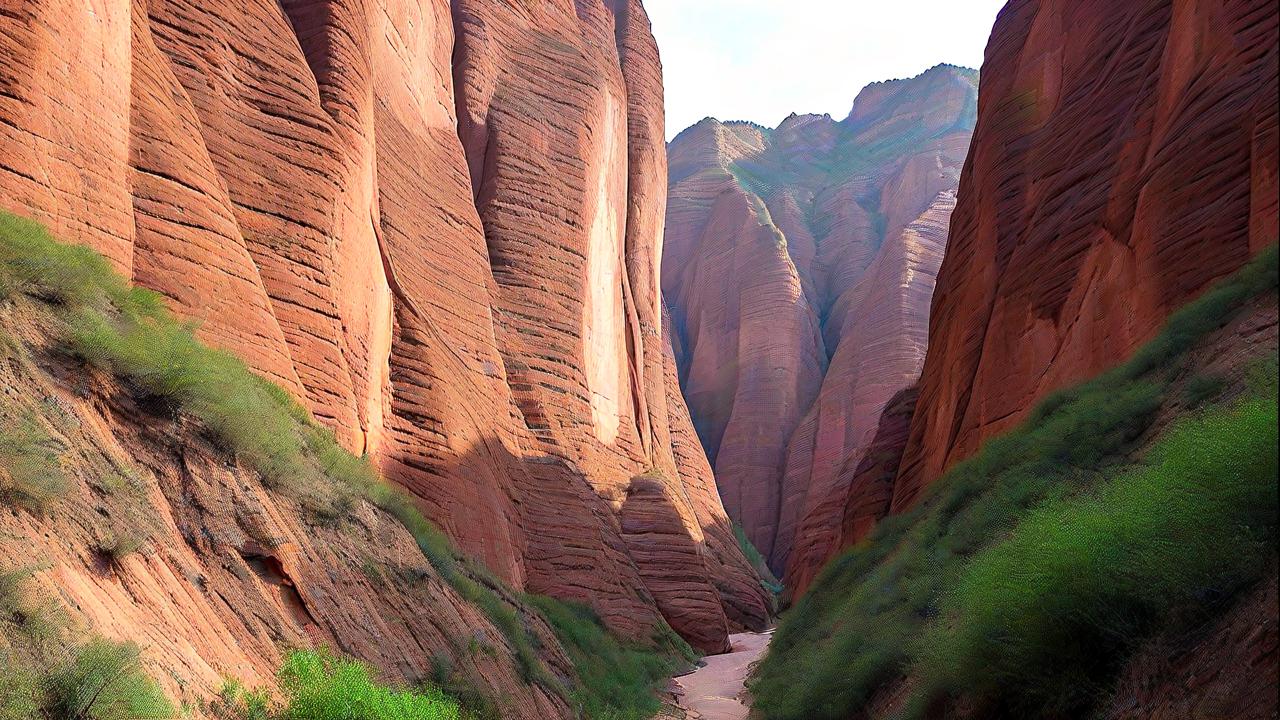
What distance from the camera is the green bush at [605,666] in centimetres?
1756

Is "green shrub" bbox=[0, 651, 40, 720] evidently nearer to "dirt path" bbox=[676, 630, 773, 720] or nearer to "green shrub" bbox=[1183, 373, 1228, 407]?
"green shrub" bbox=[1183, 373, 1228, 407]

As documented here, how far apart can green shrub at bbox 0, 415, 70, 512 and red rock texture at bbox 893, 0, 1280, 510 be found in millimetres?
8958

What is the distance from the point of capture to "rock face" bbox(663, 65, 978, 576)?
62.6 metres

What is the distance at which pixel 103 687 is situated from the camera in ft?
18.9

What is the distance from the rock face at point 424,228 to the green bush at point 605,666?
0.98 m

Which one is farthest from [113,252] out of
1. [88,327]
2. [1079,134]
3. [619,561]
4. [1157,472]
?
[619,561]

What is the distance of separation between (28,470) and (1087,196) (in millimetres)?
15992

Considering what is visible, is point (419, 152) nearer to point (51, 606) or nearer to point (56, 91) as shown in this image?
point (56, 91)

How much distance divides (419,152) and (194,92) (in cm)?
873

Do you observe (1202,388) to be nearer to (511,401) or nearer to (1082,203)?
(1082,203)

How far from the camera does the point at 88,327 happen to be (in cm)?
896

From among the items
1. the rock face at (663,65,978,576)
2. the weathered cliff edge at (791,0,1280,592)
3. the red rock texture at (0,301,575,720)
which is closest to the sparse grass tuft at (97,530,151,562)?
the red rock texture at (0,301,575,720)

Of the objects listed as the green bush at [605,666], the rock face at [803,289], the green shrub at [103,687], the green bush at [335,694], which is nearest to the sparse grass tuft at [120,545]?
the green shrub at [103,687]

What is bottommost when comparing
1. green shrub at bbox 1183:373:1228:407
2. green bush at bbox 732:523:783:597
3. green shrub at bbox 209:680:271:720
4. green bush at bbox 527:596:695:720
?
green bush at bbox 732:523:783:597
